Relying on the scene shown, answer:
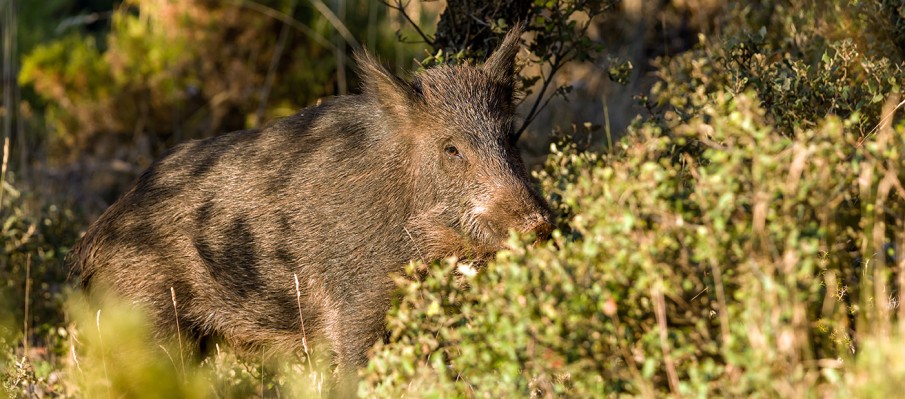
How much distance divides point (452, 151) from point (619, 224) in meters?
1.85

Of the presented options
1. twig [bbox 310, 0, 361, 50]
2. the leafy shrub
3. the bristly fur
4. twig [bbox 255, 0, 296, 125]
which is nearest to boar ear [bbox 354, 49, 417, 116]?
the bristly fur

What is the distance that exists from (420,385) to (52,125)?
25.8 feet

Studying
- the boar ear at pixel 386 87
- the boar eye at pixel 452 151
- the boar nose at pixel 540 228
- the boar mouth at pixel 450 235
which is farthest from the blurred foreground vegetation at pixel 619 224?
the boar ear at pixel 386 87

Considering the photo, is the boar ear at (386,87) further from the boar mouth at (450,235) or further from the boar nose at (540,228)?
the boar nose at (540,228)

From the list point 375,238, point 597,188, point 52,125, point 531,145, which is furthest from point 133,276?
point 52,125

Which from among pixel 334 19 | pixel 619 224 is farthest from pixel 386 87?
pixel 334 19

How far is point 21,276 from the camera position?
635cm

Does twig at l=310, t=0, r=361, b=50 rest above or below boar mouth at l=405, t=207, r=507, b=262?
below

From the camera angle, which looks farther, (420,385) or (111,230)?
(111,230)

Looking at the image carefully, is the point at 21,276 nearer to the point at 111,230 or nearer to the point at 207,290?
the point at 111,230

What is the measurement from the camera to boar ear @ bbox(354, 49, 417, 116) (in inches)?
187

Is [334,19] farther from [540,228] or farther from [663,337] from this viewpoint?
[663,337]

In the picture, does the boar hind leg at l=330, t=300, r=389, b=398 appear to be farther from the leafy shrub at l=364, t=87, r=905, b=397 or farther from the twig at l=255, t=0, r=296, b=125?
the twig at l=255, t=0, r=296, b=125

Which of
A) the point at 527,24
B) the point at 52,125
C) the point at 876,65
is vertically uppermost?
the point at 876,65
